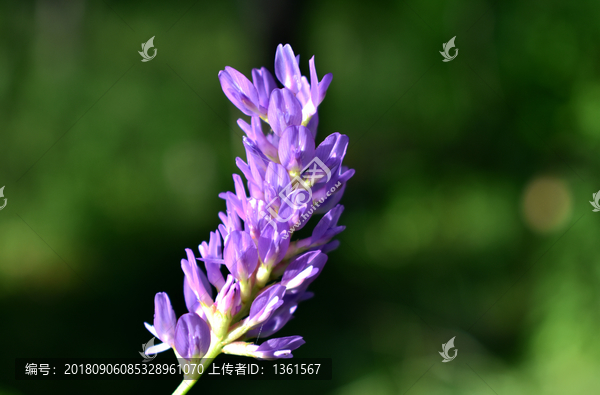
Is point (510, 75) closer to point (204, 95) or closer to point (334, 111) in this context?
point (334, 111)

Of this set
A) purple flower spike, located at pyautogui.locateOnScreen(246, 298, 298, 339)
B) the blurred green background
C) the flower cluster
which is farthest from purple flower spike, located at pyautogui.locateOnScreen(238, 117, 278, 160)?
the blurred green background

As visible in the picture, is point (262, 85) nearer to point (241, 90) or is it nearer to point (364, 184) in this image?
point (241, 90)

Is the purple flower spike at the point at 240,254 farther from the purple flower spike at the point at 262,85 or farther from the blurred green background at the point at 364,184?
the blurred green background at the point at 364,184

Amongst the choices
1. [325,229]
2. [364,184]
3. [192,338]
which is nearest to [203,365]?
[192,338]

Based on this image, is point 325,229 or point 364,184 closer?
point 325,229

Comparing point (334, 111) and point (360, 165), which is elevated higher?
point (334, 111)

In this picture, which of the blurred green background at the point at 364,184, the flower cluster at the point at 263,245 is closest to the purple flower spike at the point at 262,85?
the flower cluster at the point at 263,245

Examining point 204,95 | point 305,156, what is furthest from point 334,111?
point 305,156
